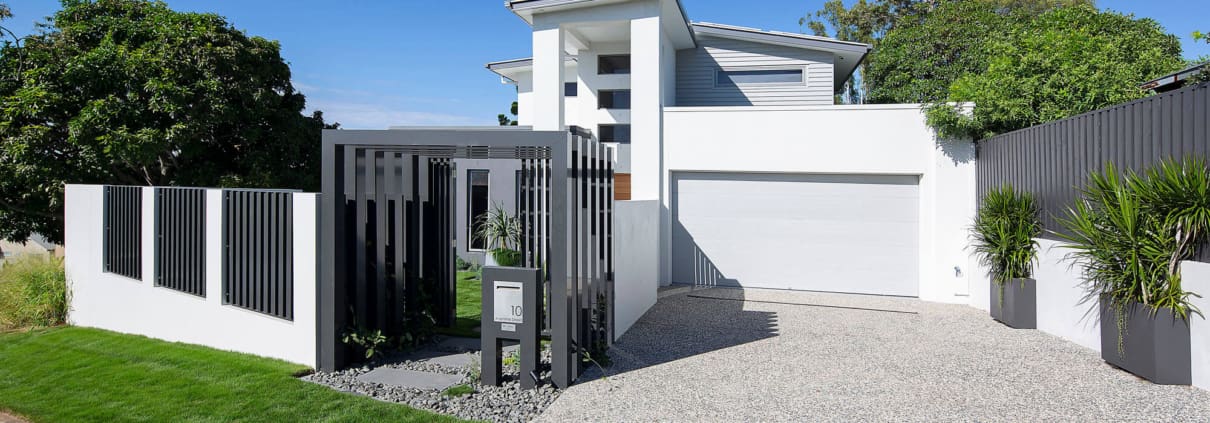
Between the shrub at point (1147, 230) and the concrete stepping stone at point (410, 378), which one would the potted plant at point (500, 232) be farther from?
the shrub at point (1147, 230)

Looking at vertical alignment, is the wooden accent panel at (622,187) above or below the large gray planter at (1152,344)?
above

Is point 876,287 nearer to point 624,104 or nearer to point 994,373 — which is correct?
point 994,373

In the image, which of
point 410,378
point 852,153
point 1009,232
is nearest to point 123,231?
point 410,378

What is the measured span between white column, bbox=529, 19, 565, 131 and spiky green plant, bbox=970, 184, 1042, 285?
7.06 metres

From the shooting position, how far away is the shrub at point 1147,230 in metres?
5.42

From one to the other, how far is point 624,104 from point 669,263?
545 centimetres

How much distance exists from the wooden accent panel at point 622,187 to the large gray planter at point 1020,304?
6731 millimetres

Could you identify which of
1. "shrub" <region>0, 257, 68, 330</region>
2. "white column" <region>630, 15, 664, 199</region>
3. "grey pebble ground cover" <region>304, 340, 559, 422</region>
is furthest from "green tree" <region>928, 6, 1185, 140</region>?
"shrub" <region>0, 257, 68, 330</region>

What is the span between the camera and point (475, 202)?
1549 cm

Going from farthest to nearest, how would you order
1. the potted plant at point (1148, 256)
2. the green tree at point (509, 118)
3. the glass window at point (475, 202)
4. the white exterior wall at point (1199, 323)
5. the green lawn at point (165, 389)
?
the green tree at point (509, 118), the glass window at point (475, 202), the potted plant at point (1148, 256), the white exterior wall at point (1199, 323), the green lawn at point (165, 389)

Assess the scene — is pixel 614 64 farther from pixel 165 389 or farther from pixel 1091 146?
pixel 165 389

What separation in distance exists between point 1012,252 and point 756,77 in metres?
8.19

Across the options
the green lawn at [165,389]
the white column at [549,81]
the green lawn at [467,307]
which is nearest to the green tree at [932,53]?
the white column at [549,81]

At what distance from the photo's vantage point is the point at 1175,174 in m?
5.48
